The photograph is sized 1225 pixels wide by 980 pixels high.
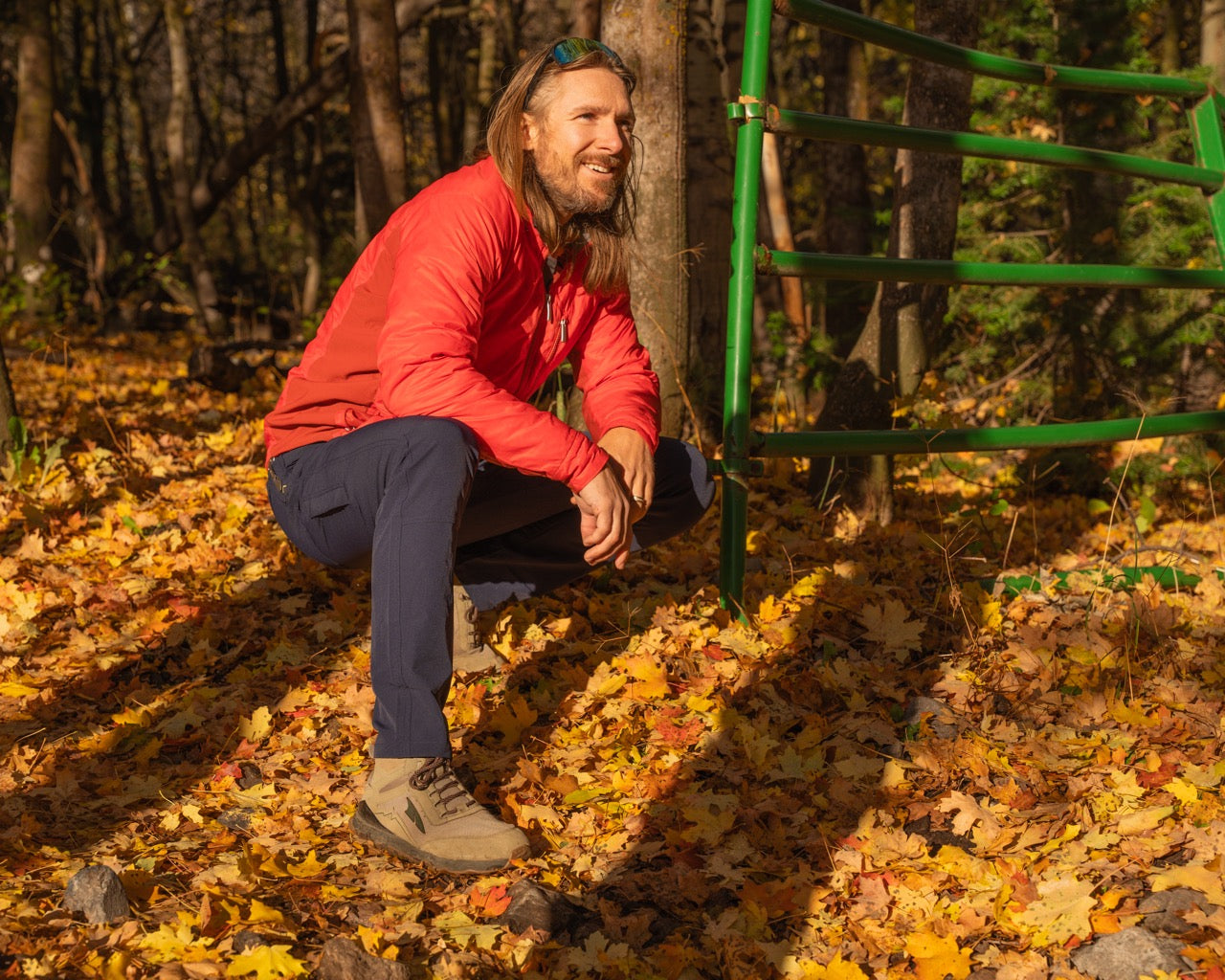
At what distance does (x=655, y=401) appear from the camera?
9.52 ft

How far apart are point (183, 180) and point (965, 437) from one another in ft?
34.7

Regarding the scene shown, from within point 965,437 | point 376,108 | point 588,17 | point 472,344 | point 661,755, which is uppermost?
point 588,17

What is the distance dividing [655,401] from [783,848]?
3.88 feet

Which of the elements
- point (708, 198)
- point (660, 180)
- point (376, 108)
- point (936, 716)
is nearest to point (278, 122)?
point (376, 108)

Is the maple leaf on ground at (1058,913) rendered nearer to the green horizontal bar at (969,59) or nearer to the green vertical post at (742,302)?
the green vertical post at (742,302)

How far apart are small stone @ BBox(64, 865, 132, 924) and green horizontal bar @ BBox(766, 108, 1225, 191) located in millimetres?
2454

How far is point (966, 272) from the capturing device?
11.0ft

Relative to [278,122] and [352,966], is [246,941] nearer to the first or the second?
[352,966]

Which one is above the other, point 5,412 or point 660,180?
point 660,180

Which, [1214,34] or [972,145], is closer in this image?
[972,145]

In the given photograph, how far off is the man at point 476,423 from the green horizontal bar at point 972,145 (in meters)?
0.65

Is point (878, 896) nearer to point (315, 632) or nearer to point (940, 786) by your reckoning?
point (940, 786)

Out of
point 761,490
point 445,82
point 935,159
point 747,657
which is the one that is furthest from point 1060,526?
point 445,82

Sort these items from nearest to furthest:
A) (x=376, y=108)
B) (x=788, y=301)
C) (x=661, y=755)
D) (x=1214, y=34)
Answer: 1. (x=661, y=755)
2. (x=376, y=108)
3. (x=1214, y=34)
4. (x=788, y=301)
